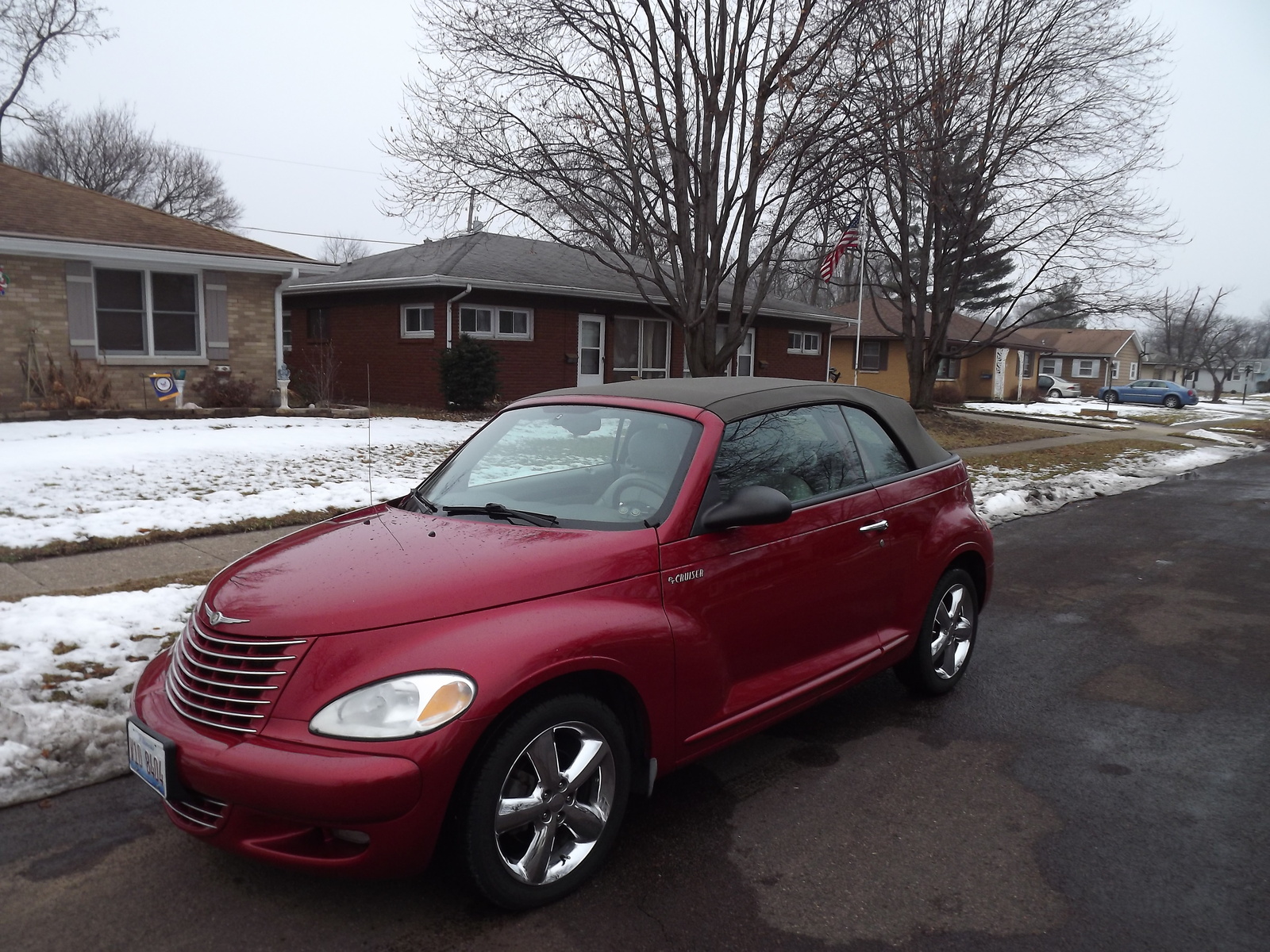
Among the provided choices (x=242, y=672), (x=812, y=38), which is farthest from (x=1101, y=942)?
(x=812, y=38)

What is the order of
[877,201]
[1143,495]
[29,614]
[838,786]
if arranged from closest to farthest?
[838,786], [29,614], [1143,495], [877,201]

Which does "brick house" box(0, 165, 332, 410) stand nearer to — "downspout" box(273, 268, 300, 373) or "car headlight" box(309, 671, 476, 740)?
"downspout" box(273, 268, 300, 373)

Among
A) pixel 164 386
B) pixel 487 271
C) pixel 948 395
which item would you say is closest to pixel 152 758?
pixel 164 386

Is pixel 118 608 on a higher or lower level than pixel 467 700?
lower

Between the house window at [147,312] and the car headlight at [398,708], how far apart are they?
1669 centimetres

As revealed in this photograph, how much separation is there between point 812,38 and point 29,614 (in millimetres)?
13483

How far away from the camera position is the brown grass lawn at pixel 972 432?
2008 cm

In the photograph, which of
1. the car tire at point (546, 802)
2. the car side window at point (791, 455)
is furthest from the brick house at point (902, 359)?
the car tire at point (546, 802)

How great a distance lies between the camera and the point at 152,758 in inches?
111

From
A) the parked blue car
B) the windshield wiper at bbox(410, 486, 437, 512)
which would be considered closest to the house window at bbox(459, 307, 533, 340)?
the windshield wiper at bbox(410, 486, 437, 512)

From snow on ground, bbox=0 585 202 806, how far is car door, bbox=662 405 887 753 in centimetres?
248

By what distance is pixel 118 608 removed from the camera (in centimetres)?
539

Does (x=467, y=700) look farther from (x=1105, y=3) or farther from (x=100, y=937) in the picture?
(x=1105, y=3)

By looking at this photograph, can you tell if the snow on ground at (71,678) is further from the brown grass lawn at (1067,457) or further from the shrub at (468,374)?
the shrub at (468,374)
